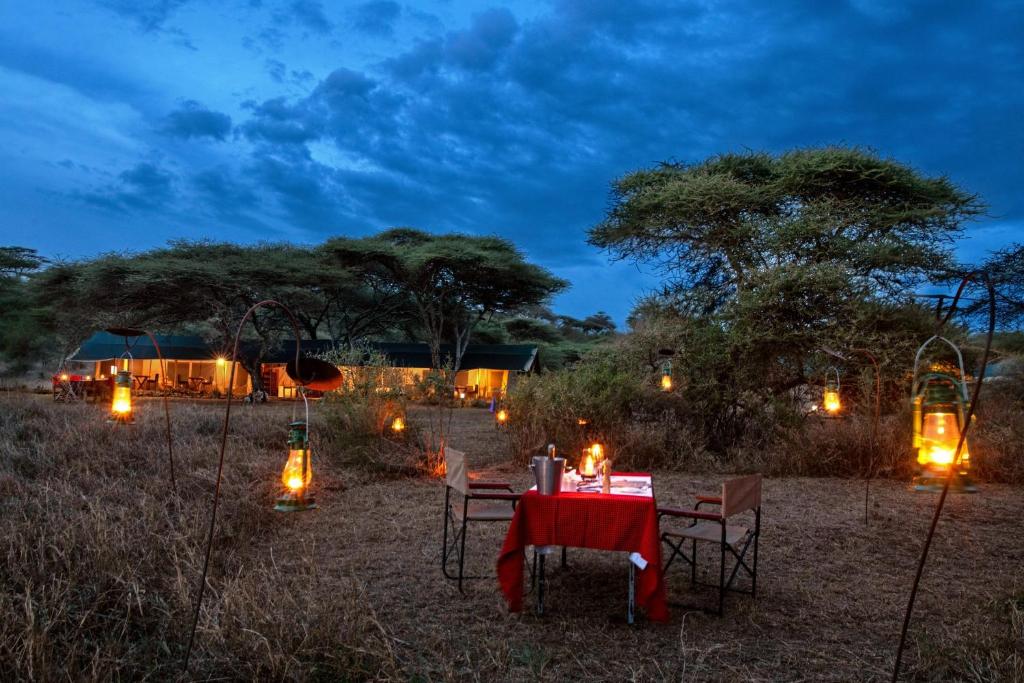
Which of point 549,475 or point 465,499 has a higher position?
point 549,475

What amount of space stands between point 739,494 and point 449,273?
20007 millimetres

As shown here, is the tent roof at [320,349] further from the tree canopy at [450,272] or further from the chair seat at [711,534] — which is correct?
the chair seat at [711,534]

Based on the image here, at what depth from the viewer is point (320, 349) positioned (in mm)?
24875

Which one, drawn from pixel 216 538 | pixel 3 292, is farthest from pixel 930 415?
pixel 3 292

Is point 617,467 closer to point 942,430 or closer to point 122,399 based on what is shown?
point 122,399

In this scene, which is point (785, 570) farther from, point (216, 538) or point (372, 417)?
point (372, 417)

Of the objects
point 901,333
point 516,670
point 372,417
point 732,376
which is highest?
point 901,333

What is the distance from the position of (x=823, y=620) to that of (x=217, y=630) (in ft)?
10.3

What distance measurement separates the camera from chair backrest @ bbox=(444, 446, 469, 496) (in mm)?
4320

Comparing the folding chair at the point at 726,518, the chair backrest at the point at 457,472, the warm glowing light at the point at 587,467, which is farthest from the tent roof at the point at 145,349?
the folding chair at the point at 726,518

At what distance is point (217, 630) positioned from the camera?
2.95 metres

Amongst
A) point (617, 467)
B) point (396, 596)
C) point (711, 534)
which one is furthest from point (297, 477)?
point (617, 467)

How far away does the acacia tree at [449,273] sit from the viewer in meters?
22.3

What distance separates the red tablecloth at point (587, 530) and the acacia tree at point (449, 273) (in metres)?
17.8
